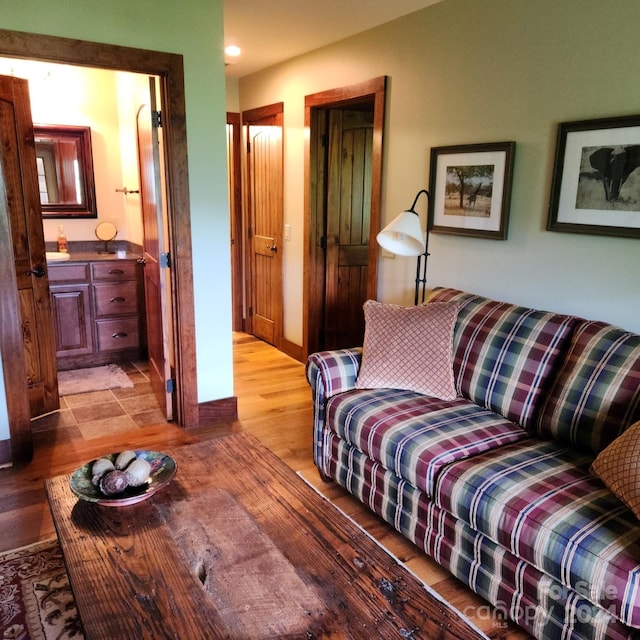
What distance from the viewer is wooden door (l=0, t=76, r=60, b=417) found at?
3143mm

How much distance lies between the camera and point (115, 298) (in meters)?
4.43

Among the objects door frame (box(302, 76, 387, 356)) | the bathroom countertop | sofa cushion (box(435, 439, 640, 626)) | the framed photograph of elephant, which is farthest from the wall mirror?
sofa cushion (box(435, 439, 640, 626))

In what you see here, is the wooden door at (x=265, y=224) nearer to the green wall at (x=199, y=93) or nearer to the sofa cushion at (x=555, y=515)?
the green wall at (x=199, y=93)

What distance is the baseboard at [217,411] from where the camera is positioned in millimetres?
3400

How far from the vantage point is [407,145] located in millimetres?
3383

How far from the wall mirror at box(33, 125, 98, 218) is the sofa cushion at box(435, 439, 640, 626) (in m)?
4.02

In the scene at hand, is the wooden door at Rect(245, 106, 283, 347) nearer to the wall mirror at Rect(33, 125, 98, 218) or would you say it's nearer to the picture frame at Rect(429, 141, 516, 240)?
the wall mirror at Rect(33, 125, 98, 218)

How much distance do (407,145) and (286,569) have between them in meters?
2.72

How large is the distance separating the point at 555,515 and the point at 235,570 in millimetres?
979

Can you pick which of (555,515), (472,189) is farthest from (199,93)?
(555,515)

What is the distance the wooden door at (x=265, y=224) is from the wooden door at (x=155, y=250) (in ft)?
4.49

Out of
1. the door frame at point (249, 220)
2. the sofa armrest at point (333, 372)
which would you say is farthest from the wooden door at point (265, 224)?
the sofa armrest at point (333, 372)

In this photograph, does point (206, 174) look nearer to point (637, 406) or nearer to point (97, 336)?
point (97, 336)

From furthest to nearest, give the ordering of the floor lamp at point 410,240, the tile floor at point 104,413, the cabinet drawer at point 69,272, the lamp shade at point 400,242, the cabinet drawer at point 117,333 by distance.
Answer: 1. the cabinet drawer at point 117,333
2. the cabinet drawer at point 69,272
3. the tile floor at point 104,413
4. the lamp shade at point 400,242
5. the floor lamp at point 410,240
